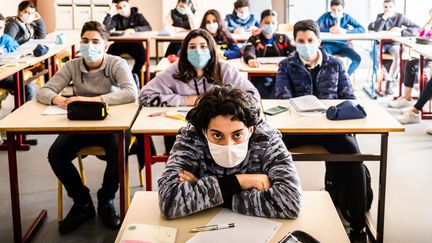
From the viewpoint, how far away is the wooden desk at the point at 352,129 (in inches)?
116

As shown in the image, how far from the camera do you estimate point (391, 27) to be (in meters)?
7.32

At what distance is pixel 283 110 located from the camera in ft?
10.9

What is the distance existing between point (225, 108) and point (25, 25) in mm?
4954

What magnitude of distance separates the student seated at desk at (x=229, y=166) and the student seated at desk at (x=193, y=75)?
1.30 meters

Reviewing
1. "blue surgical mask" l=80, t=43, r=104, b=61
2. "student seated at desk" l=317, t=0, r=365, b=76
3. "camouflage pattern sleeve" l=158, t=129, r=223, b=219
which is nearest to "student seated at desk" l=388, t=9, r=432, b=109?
"student seated at desk" l=317, t=0, r=365, b=76

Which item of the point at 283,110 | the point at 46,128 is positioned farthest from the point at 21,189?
the point at 283,110

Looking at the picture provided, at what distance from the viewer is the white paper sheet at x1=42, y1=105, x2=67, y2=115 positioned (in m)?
3.23

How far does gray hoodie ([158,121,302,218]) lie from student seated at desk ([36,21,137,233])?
1202 mm

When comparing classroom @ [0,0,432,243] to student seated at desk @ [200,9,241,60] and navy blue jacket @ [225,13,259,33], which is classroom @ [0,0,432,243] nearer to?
student seated at desk @ [200,9,241,60]

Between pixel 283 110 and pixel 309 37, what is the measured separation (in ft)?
1.99

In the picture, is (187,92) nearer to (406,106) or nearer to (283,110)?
(283,110)

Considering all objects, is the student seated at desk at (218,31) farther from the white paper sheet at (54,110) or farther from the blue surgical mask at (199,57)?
the white paper sheet at (54,110)

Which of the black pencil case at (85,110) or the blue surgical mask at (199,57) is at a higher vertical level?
the blue surgical mask at (199,57)

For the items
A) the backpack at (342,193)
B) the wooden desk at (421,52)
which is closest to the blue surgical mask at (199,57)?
the backpack at (342,193)
